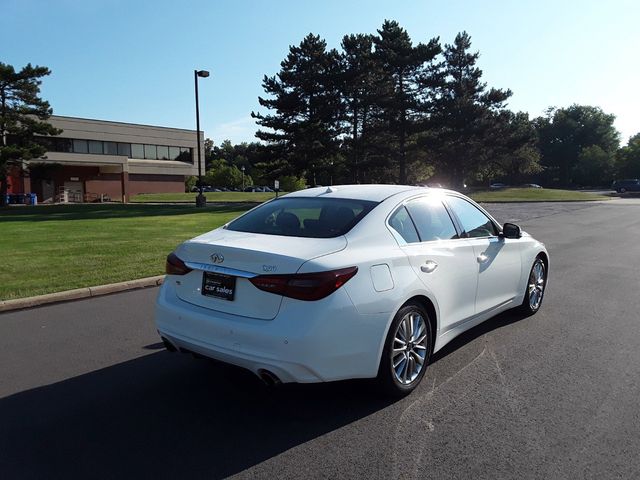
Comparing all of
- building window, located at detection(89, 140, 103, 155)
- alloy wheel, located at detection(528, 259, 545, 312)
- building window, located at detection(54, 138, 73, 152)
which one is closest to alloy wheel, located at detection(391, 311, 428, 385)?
alloy wheel, located at detection(528, 259, 545, 312)

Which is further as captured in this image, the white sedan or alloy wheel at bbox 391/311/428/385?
alloy wheel at bbox 391/311/428/385

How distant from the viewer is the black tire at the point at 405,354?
3.79 meters

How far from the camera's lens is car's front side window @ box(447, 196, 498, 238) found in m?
5.05

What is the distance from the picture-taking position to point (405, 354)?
157 inches

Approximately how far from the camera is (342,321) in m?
3.44

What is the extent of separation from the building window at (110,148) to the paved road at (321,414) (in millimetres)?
55483

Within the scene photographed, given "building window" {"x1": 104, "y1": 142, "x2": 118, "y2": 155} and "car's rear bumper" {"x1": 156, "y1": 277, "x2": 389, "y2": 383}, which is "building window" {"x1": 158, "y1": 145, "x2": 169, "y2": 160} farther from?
"car's rear bumper" {"x1": 156, "y1": 277, "x2": 389, "y2": 383}

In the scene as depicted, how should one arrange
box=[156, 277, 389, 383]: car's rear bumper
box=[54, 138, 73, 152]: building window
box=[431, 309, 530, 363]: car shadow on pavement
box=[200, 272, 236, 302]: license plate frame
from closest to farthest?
box=[156, 277, 389, 383]: car's rear bumper → box=[200, 272, 236, 302]: license plate frame → box=[431, 309, 530, 363]: car shadow on pavement → box=[54, 138, 73, 152]: building window

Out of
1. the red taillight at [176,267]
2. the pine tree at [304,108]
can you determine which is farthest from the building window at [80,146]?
the red taillight at [176,267]

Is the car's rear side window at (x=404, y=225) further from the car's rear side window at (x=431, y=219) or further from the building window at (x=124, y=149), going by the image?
the building window at (x=124, y=149)

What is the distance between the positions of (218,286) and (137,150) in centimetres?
6162

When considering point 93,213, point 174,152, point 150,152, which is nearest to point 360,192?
point 93,213

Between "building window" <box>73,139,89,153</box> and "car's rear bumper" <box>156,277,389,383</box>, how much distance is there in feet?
183

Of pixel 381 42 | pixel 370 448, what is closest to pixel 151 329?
pixel 370 448
